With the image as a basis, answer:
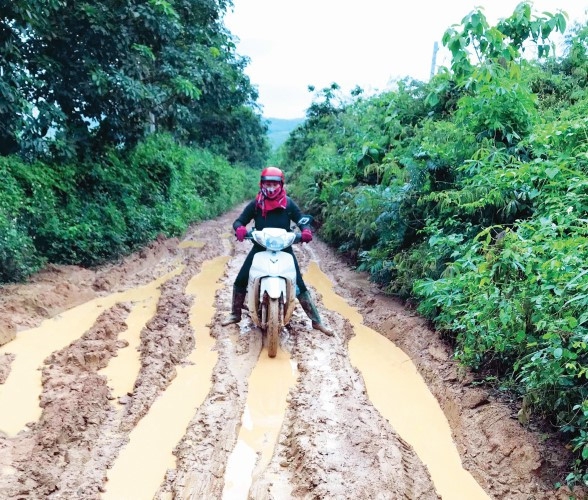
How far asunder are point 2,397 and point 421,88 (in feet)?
32.7

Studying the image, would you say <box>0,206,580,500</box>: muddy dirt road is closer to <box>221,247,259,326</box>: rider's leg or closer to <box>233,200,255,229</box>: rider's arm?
<box>221,247,259,326</box>: rider's leg

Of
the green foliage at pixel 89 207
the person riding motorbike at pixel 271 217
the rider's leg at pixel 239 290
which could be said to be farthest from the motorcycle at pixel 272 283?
the green foliage at pixel 89 207

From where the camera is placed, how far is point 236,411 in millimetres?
3543

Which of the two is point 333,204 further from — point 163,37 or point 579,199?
point 579,199

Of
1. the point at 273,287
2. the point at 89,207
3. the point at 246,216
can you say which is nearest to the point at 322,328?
the point at 273,287

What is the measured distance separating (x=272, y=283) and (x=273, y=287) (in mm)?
47

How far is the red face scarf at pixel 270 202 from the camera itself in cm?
501

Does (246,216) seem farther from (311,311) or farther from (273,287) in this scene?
(311,311)

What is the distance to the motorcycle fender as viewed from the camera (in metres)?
4.58

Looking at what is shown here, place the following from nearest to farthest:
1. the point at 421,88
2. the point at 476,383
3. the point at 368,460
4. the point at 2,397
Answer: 1. the point at 368,460
2. the point at 2,397
3. the point at 476,383
4. the point at 421,88

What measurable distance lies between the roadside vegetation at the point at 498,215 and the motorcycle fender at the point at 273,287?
4.93 feet

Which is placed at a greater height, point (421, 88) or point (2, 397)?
point (421, 88)

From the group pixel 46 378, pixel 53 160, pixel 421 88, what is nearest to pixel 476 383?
pixel 46 378

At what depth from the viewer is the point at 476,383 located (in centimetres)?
379
